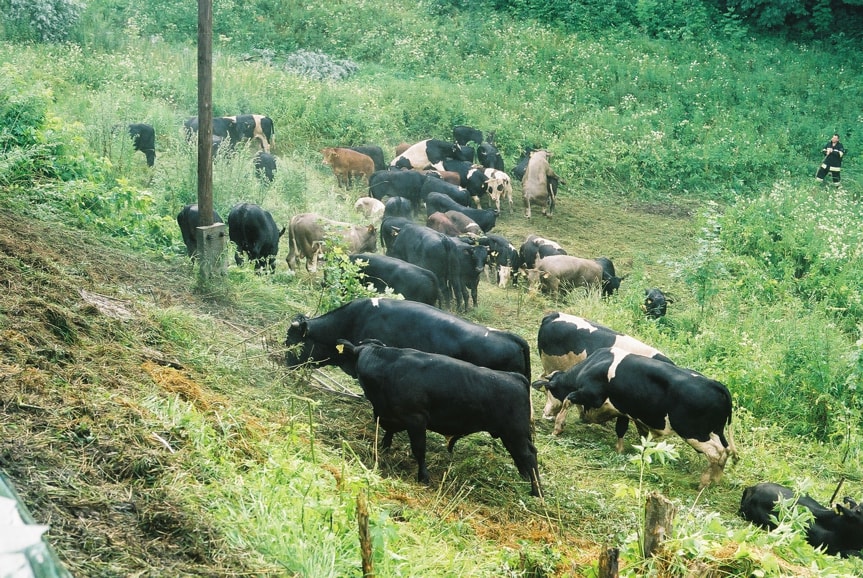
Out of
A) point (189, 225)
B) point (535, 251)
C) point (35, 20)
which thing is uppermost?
point (35, 20)

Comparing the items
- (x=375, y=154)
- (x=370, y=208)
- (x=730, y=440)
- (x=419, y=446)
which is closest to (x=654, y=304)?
(x=730, y=440)

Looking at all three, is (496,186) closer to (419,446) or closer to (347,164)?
(347,164)

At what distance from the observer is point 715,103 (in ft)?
73.5

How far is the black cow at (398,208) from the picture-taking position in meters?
14.6

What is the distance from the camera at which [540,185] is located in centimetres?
1716

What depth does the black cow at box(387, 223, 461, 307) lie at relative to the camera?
11805 millimetres

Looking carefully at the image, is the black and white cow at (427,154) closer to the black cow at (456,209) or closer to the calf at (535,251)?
the black cow at (456,209)

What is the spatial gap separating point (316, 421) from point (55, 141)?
5.91 m

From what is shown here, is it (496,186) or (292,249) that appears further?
(496,186)

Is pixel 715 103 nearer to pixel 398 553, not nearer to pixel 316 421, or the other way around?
pixel 316 421

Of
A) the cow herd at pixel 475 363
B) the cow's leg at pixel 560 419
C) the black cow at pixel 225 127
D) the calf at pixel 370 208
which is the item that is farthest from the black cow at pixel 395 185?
the cow's leg at pixel 560 419

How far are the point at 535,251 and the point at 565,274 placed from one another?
115 centimetres

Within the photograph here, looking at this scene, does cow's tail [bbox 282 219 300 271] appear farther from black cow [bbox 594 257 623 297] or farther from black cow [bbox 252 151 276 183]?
black cow [bbox 594 257 623 297]

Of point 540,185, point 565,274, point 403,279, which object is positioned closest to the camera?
point 403,279
